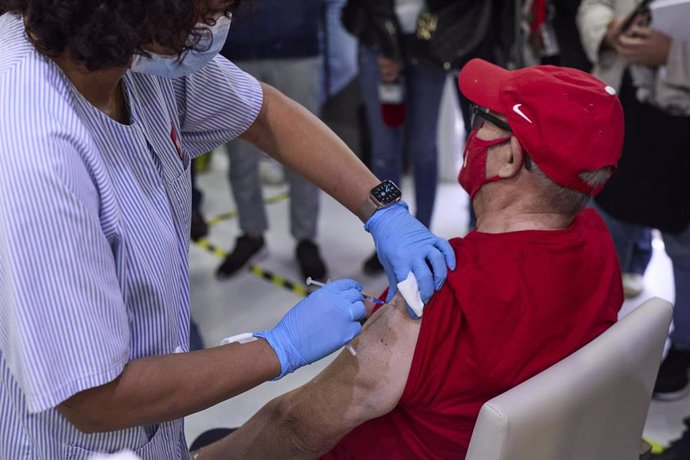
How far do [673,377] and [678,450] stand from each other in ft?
1.17

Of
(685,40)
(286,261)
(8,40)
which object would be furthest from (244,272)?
(8,40)

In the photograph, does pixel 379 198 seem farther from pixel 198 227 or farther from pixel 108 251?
pixel 198 227

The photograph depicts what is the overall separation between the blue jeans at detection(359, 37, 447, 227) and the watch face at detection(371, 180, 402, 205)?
162 cm

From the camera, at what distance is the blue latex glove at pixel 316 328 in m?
1.16

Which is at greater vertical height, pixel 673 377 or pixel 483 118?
pixel 483 118

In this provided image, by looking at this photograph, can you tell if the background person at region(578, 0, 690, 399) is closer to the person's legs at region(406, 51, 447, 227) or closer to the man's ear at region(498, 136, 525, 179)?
the person's legs at region(406, 51, 447, 227)

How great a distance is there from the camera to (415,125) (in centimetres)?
322

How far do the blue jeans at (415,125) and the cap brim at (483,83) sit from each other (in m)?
1.55

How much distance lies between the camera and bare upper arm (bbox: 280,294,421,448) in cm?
129

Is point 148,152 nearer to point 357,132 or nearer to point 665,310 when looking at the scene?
point 665,310

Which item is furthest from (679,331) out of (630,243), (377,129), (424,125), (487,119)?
(487,119)

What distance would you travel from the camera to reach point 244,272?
3395 mm

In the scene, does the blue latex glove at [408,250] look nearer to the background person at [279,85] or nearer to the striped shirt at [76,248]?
the striped shirt at [76,248]

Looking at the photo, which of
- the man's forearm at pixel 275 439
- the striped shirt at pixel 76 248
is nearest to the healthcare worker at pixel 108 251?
the striped shirt at pixel 76 248
